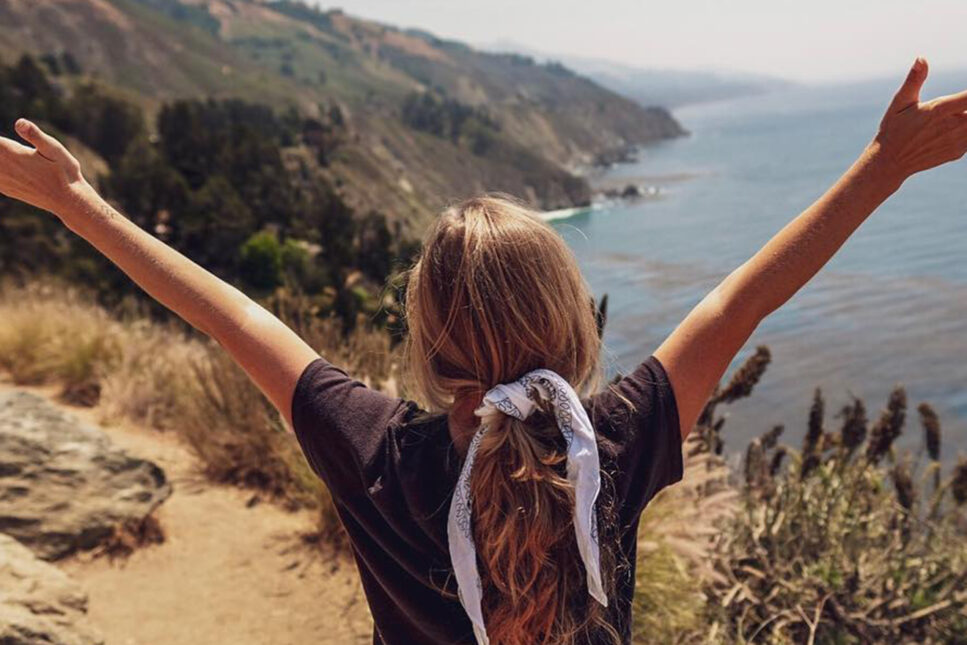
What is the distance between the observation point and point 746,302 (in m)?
1.40

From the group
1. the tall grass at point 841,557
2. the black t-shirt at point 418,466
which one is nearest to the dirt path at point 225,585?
the tall grass at point 841,557

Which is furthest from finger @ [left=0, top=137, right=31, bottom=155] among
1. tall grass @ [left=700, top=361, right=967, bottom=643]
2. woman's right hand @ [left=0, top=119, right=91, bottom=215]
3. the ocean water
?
tall grass @ [left=700, top=361, right=967, bottom=643]

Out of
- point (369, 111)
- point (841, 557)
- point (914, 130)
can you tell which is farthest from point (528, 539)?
point (369, 111)

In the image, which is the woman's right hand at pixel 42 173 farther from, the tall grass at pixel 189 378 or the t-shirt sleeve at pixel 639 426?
the tall grass at pixel 189 378

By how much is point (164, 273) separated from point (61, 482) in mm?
2806

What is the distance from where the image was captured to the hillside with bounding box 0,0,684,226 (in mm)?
76625

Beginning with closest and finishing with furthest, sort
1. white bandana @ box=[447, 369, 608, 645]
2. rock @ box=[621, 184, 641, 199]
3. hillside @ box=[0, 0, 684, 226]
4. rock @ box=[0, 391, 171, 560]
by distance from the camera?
1. white bandana @ box=[447, 369, 608, 645]
2. rock @ box=[0, 391, 171, 560]
3. hillside @ box=[0, 0, 684, 226]
4. rock @ box=[621, 184, 641, 199]

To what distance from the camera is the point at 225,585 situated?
3.78 metres

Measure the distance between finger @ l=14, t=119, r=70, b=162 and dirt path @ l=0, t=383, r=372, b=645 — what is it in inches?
91.7

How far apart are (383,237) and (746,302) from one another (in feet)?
119

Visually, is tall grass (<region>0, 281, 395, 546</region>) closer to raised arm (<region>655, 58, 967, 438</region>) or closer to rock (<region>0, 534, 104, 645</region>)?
rock (<region>0, 534, 104, 645</region>)

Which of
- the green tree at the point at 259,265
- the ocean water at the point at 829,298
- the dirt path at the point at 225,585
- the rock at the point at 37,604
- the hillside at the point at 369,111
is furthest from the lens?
the hillside at the point at 369,111

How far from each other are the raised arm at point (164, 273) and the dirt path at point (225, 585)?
2.20m

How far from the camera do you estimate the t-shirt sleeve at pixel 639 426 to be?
1363mm
